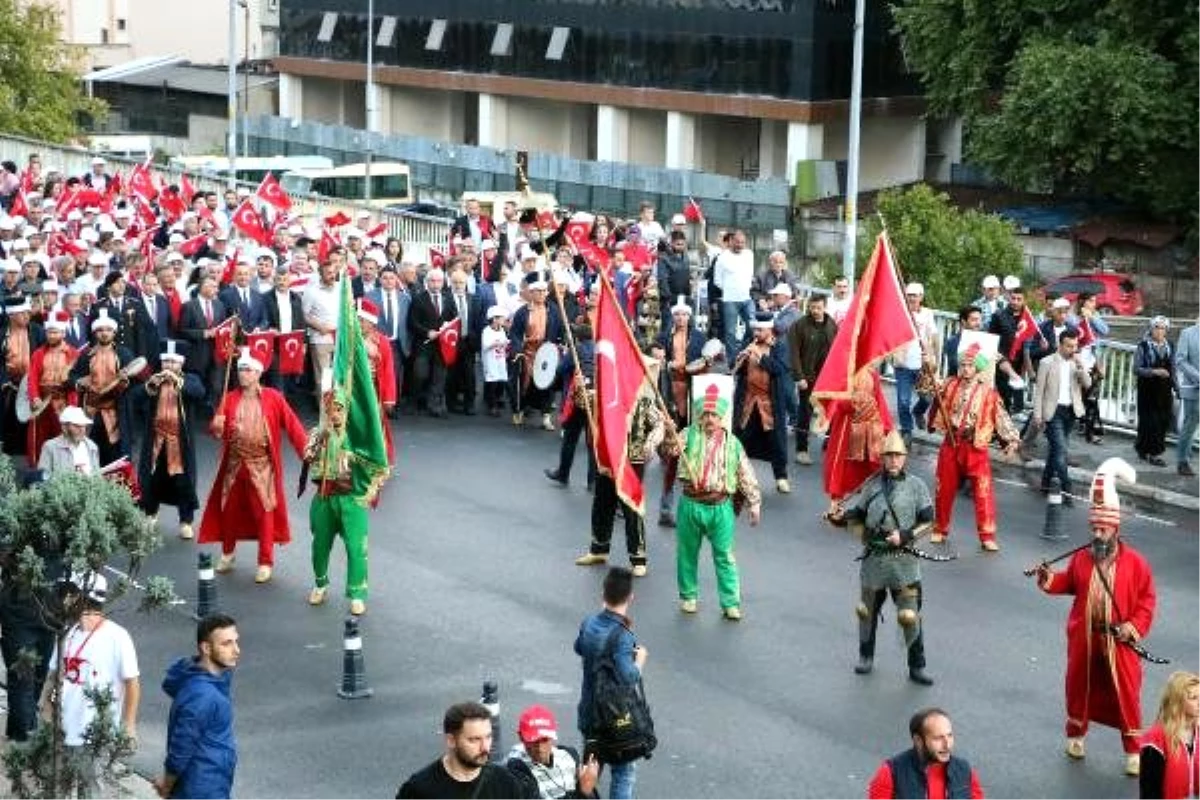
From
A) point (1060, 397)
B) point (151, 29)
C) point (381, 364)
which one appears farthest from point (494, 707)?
point (151, 29)

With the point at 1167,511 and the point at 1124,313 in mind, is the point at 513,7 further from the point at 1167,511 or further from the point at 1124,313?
the point at 1167,511

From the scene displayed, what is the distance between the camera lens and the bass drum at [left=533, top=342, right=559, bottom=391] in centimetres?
2389

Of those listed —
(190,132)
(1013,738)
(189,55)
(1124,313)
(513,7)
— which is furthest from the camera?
(189,55)

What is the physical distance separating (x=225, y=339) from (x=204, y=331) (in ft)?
0.66

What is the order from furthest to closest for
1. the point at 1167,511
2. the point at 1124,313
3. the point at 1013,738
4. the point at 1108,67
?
1. the point at 1124,313
2. the point at 1108,67
3. the point at 1167,511
4. the point at 1013,738

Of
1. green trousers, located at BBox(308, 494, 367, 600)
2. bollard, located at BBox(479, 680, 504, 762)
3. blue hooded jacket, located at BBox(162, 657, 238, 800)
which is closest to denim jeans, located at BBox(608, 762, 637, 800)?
bollard, located at BBox(479, 680, 504, 762)

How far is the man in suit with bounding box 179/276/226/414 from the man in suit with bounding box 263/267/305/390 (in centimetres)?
48

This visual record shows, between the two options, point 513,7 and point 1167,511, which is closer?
point 1167,511

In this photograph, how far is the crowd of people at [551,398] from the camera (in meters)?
12.8

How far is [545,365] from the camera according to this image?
78.6 feet

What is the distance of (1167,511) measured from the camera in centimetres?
2167

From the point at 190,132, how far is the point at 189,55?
32.7ft

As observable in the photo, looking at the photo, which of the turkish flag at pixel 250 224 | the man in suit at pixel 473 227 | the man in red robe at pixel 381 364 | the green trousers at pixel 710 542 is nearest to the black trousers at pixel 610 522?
the green trousers at pixel 710 542

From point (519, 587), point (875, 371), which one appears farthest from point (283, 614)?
point (875, 371)
